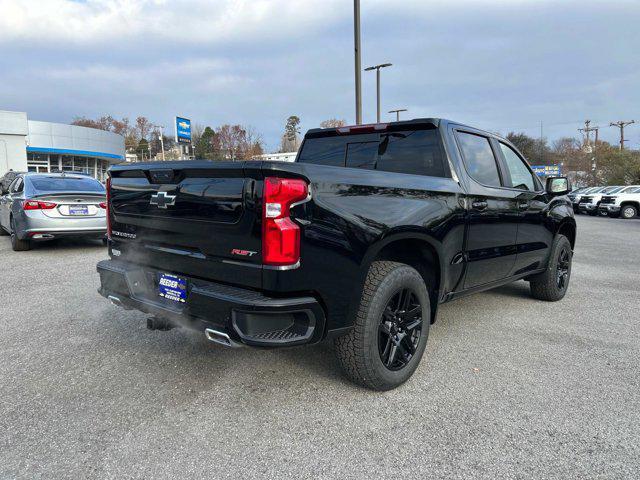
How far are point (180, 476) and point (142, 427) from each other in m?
0.53

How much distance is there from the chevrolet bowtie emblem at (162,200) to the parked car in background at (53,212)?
5833mm

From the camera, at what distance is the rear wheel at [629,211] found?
21.5 m

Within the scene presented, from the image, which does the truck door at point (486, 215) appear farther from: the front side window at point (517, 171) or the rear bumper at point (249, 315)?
the rear bumper at point (249, 315)

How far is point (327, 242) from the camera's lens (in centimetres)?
246

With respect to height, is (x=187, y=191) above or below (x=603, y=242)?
above

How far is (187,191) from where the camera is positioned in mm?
2699

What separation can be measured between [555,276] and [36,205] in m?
8.12

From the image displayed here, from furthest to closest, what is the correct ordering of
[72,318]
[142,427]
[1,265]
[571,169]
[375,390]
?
[571,169] < [1,265] < [72,318] < [375,390] < [142,427]

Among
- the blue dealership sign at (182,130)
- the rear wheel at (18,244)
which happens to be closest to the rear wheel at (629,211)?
the blue dealership sign at (182,130)

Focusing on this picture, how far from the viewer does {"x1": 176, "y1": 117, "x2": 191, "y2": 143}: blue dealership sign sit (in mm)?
17409

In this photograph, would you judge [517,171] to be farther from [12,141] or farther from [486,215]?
[12,141]

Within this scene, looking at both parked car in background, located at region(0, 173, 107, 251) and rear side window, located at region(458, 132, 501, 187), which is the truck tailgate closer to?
rear side window, located at region(458, 132, 501, 187)

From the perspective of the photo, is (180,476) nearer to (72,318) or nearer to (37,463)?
(37,463)

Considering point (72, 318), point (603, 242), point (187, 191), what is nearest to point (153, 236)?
point (187, 191)
